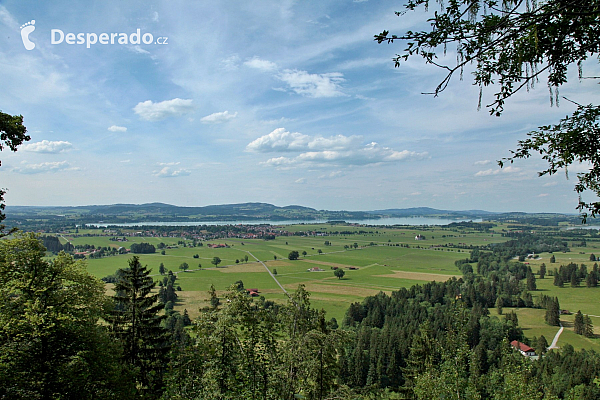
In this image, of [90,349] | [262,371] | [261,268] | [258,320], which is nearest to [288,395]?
[262,371]

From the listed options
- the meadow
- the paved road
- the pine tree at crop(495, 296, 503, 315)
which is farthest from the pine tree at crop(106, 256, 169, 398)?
the pine tree at crop(495, 296, 503, 315)

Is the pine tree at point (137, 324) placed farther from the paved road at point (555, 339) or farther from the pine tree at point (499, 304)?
the pine tree at point (499, 304)

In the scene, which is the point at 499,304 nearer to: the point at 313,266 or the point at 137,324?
the point at 313,266

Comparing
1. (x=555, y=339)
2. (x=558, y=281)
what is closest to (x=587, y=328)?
(x=555, y=339)

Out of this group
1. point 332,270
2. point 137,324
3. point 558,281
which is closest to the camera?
point 137,324

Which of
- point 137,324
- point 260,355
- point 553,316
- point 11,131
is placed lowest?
point 553,316

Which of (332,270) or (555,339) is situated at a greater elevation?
(332,270)

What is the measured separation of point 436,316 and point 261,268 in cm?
5391

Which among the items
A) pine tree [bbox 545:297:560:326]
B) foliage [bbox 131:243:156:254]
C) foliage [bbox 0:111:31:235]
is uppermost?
foliage [bbox 0:111:31:235]

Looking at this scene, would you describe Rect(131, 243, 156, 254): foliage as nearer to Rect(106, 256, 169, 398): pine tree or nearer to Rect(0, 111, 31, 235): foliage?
Rect(106, 256, 169, 398): pine tree

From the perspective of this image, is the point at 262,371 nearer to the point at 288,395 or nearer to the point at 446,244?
the point at 288,395

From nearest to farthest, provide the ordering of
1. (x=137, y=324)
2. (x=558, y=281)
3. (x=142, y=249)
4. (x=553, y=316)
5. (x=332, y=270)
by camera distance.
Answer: (x=137, y=324), (x=553, y=316), (x=558, y=281), (x=332, y=270), (x=142, y=249)

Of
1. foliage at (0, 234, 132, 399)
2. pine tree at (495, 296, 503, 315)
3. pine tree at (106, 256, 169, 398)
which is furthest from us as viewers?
pine tree at (495, 296, 503, 315)

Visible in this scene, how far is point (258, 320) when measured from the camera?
8758mm
